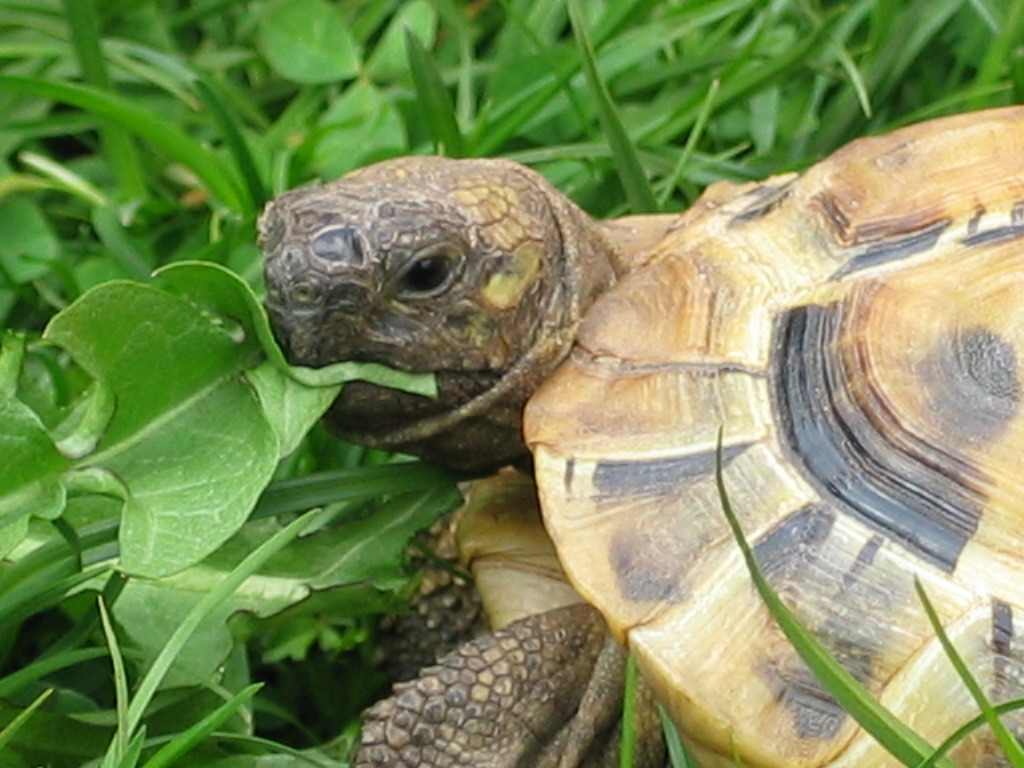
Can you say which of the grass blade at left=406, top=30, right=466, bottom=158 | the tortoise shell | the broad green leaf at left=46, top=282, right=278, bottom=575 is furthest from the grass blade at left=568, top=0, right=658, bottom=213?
the broad green leaf at left=46, top=282, right=278, bottom=575

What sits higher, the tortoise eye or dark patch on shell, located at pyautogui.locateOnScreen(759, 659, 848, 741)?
the tortoise eye

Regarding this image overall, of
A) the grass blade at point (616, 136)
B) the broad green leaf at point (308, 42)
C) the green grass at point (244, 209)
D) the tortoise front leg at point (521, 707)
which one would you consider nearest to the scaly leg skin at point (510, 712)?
the tortoise front leg at point (521, 707)

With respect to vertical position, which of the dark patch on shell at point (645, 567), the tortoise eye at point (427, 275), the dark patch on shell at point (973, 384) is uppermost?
the dark patch on shell at point (973, 384)

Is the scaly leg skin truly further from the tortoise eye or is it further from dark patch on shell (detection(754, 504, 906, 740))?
the tortoise eye

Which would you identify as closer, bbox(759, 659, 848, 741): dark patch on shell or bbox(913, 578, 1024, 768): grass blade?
bbox(913, 578, 1024, 768): grass blade

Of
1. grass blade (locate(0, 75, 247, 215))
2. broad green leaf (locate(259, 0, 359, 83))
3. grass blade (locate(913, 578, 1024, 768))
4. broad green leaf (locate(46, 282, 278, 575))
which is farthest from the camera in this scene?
broad green leaf (locate(259, 0, 359, 83))

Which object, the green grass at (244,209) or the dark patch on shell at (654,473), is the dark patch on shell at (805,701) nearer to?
the dark patch on shell at (654,473)

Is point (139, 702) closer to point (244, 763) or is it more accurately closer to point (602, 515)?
point (244, 763)

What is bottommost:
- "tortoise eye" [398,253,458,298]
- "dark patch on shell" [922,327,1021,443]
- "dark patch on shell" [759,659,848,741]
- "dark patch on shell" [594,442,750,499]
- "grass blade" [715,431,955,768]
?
"dark patch on shell" [759,659,848,741]
